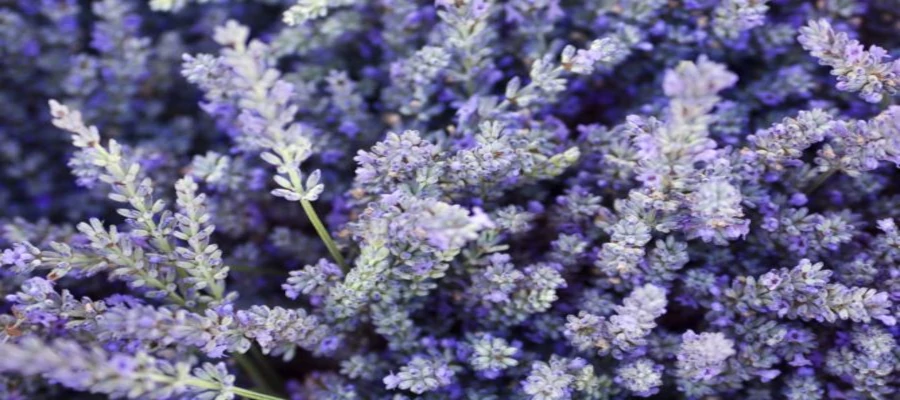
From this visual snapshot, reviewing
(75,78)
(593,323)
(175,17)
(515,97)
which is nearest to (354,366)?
(593,323)

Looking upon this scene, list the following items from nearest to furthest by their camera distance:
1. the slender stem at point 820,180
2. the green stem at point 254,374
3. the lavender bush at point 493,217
A: the lavender bush at point 493,217 → the slender stem at point 820,180 → the green stem at point 254,374

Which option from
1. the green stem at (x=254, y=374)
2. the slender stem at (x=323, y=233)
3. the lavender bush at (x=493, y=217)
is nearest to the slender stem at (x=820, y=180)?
the lavender bush at (x=493, y=217)

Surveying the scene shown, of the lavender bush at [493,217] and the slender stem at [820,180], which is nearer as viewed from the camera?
the lavender bush at [493,217]

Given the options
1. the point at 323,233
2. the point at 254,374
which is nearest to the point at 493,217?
the point at 323,233

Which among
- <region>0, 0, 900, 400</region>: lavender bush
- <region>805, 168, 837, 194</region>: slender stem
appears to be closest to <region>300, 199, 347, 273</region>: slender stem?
<region>0, 0, 900, 400</region>: lavender bush

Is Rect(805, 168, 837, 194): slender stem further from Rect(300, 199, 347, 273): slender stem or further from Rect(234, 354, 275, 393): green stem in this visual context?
Rect(234, 354, 275, 393): green stem

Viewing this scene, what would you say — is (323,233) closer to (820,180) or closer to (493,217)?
(493,217)

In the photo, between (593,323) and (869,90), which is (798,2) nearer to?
(869,90)

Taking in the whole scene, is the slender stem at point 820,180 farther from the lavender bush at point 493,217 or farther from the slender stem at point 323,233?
the slender stem at point 323,233
